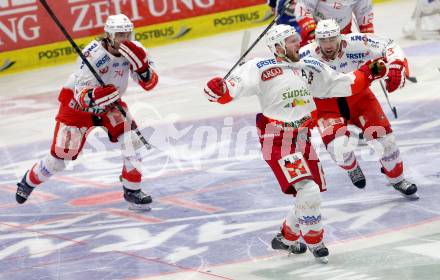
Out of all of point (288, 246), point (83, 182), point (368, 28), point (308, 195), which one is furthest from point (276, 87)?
point (368, 28)

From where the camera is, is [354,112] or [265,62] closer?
[265,62]

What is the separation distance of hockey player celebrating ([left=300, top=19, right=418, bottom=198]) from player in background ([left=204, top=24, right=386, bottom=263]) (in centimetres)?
131

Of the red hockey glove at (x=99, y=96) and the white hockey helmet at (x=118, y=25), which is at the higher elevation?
the white hockey helmet at (x=118, y=25)

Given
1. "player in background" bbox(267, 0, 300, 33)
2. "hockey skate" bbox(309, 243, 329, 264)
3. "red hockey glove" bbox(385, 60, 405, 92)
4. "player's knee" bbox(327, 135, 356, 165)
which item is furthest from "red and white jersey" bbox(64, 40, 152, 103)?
"player in background" bbox(267, 0, 300, 33)

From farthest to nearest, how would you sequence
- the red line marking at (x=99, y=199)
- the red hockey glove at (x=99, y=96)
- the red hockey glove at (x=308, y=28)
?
1. the red hockey glove at (x=308, y=28)
2. the red line marking at (x=99, y=199)
3. the red hockey glove at (x=99, y=96)

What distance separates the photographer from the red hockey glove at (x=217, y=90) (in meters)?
8.45

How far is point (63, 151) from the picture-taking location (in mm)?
10719

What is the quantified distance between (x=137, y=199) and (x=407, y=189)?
265 cm

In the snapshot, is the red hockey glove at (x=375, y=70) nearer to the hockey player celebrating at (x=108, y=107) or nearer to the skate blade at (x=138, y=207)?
the hockey player celebrating at (x=108, y=107)

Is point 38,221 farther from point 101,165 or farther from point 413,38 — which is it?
point 413,38

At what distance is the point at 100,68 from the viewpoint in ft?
34.7

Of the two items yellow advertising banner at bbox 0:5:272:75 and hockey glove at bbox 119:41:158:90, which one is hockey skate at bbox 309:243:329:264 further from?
yellow advertising banner at bbox 0:5:272:75

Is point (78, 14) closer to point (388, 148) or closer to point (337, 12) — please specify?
point (337, 12)

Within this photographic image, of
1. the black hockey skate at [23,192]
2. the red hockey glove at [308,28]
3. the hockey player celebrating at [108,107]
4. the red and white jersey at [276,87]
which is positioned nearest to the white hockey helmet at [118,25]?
the hockey player celebrating at [108,107]
